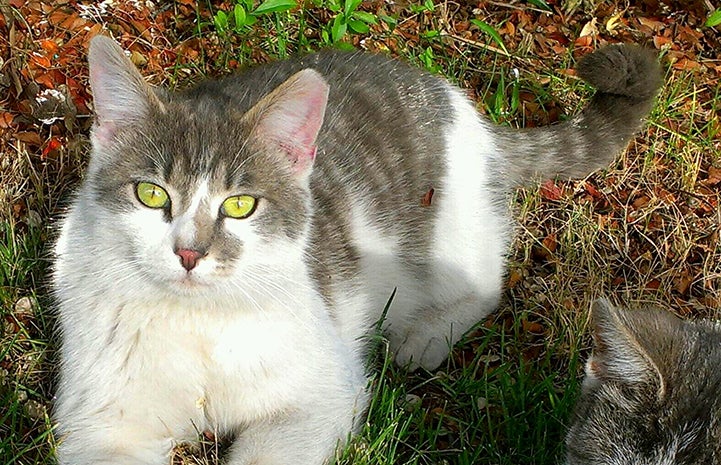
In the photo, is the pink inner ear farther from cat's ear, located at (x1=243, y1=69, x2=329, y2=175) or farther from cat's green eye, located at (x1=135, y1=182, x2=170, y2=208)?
cat's green eye, located at (x1=135, y1=182, x2=170, y2=208)

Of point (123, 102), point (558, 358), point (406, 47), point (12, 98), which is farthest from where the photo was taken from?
point (406, 47)

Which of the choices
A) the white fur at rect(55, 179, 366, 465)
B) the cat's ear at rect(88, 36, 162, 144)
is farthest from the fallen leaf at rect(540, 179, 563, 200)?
the cat's ear at rect(88, 36, 162, 144)

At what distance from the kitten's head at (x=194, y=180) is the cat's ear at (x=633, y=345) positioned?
93cm

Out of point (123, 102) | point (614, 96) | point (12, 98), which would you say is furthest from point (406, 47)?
point (123, 102)

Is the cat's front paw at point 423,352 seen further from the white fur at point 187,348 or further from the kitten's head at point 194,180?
the kitten's head at point 194,180

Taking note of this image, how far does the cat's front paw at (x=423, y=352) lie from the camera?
140 inches

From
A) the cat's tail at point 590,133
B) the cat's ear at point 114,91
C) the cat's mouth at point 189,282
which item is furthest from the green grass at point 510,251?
the cat's ear at point 114,91

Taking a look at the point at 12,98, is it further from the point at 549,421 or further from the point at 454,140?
the point at 549,421

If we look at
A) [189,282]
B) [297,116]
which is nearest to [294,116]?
[297,116]

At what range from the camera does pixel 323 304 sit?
3.10 m

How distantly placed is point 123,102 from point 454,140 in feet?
4.79

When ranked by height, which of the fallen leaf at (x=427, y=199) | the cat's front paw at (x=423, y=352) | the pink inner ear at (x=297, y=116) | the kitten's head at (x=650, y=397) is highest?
the pink inner ear at (x=297, y=116)

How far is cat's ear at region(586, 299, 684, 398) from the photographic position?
2.29 metres

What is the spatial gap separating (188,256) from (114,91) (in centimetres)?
58
